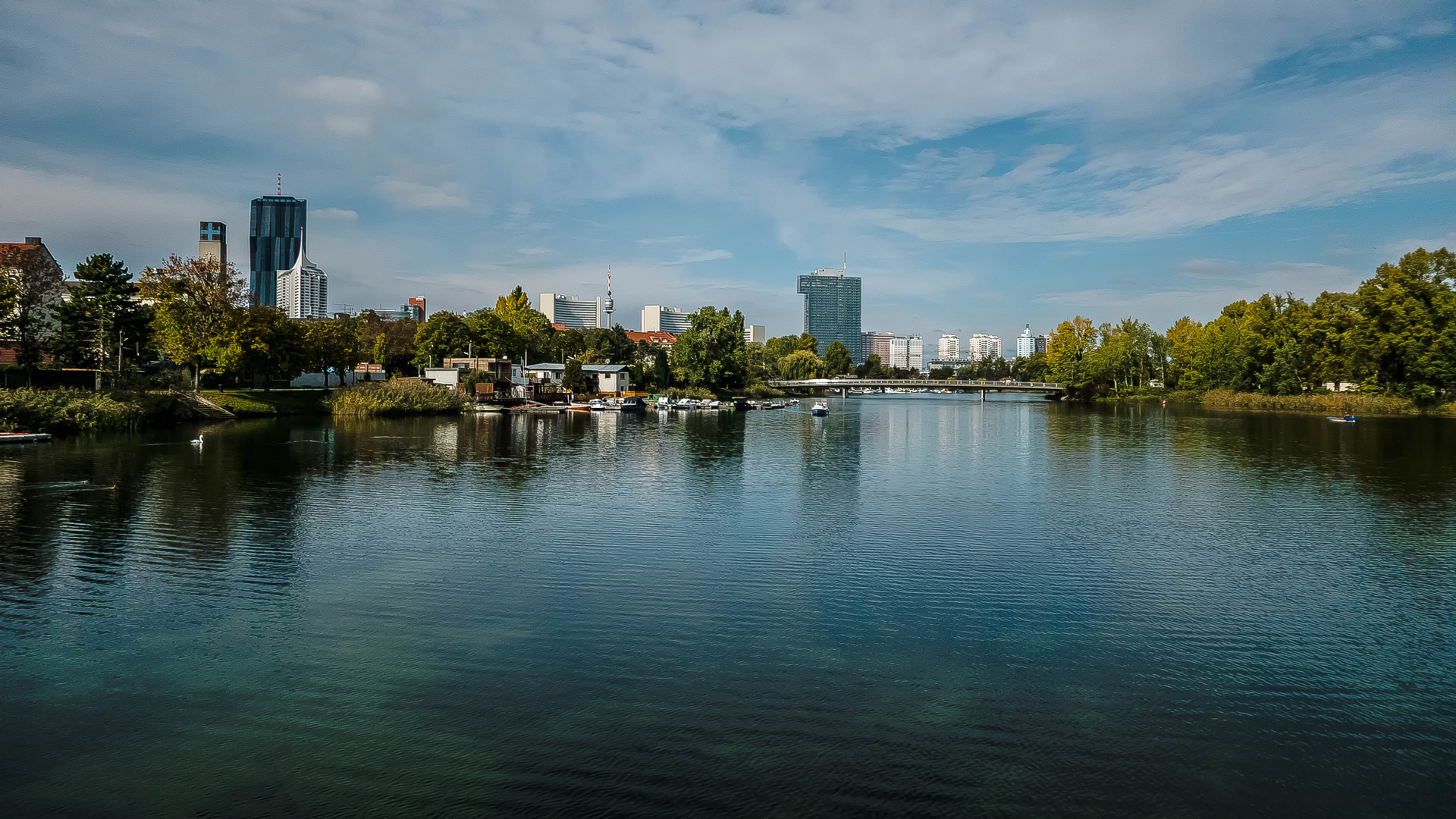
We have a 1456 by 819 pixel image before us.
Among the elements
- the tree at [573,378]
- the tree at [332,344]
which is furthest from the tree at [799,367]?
the tree at [332,344]

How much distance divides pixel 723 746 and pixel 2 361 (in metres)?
76.7

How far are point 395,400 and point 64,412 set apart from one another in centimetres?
2765

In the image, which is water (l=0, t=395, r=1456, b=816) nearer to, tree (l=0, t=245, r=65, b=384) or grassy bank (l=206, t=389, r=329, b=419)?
tree (l=0, t=245, r=65, b=384)

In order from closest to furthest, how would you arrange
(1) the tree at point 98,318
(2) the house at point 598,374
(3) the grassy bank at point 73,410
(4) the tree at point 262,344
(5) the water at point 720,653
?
1. (5) the water at point 720,653
2. (3) the grassy bank at point 73,410
3. (1) the tree at point 98,318
4. (4) the tree at point 262,344
5. (2) the house at point 598,374

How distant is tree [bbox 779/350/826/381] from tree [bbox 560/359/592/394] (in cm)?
7932

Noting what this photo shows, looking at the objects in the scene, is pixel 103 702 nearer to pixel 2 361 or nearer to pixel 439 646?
pixel 439 646

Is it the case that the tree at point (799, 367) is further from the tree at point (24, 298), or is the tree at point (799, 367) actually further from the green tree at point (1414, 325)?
the tree at point (24, 298)

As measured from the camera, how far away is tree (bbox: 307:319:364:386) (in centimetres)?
7744

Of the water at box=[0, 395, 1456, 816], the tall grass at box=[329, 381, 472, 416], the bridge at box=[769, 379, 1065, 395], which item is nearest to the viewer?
the water at box=[0, 395, 1456, 816]

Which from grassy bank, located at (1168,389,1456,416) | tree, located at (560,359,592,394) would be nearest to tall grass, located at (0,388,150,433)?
tree, located at (560,359,592,394)

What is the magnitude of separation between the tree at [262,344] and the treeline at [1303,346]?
4178 inches

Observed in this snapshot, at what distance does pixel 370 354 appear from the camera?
102500 mm

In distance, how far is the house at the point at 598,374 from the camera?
4109 inches

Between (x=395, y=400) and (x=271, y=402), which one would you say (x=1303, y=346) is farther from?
(x=271, y=402)
